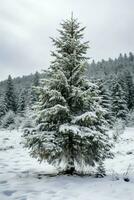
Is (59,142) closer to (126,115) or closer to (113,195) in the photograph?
(113,195)

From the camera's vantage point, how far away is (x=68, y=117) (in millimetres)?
12070

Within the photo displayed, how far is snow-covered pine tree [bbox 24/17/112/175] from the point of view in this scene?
11406mm

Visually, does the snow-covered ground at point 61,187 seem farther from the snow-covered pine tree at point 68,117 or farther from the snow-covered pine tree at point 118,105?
the snow-covered pine tree at point 118,105

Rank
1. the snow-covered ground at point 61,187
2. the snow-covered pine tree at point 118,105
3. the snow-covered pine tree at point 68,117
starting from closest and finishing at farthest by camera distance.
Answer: the snow-covered ground at point 61,187 → the snow-covered pine tree at point 68,117 → the snow-covered pine tree at point 118,105

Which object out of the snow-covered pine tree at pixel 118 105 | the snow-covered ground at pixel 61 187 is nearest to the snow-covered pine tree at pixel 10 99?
the snow-covered pine tree at pixel 118 105

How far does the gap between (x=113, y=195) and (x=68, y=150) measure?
365 cm

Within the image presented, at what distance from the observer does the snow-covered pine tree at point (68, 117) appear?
37.4 feet

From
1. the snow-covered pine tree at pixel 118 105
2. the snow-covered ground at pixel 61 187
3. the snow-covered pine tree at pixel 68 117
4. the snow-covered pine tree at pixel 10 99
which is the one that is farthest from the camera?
the snow-covered pine tree at pixel 10 99

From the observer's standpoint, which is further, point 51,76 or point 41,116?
point 51,76

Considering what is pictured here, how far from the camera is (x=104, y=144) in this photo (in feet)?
37.8

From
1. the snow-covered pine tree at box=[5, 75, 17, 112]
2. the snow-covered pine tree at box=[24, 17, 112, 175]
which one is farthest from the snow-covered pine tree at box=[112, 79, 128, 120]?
the snow-covered pine tree at box=[24, 17, 112, 175]

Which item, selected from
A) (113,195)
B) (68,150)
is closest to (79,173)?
(68,150)

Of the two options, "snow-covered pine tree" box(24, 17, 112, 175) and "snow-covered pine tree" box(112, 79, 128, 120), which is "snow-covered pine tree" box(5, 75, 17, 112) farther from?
"snow-covered pine tree" box(24, 17, 112, 175)

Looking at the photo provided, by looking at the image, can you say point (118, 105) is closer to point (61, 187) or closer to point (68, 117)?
point (68, 117)
